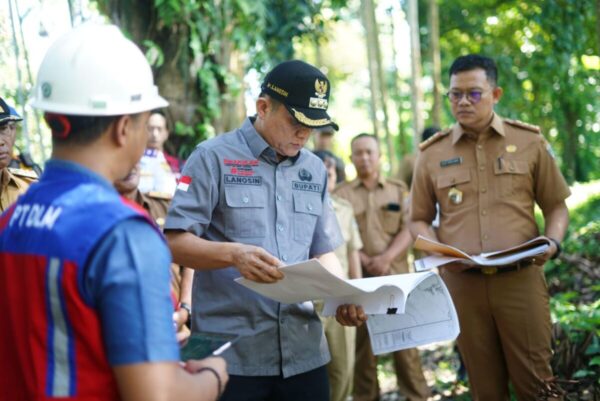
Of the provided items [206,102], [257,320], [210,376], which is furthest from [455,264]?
[206,102]

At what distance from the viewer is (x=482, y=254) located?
398cm

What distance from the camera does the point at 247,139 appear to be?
3.18 meters

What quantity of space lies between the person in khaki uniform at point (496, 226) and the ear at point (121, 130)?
2799 mm

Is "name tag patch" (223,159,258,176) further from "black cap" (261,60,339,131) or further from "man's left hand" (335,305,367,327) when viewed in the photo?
"man's left hand" (335,305,367,327)

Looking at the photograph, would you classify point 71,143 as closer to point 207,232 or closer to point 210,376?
point 210,376

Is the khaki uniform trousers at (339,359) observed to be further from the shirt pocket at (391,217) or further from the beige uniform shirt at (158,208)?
the beige uniform shirt at (158,208)

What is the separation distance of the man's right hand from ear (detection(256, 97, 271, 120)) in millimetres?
731

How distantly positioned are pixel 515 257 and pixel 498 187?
59cm

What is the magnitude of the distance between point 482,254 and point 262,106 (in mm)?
1623

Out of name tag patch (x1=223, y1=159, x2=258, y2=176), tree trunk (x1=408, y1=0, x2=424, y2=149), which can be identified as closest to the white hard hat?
name tag patch (x1=223, y1=159, x2=258, y2=176)

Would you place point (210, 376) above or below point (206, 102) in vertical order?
below

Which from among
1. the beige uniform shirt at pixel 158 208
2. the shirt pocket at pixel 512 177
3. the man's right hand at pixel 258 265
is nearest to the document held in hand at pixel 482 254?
the shirt pocket at pixel 512 177

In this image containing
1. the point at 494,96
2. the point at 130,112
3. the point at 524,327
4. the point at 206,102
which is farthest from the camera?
the point at 206,102

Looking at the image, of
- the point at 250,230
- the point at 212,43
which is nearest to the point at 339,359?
the point at 250,230
